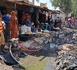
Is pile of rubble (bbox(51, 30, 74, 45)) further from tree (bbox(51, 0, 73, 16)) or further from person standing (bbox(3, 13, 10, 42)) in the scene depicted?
tree (bbox(51, 0, 73, 16))

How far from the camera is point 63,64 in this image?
10.1 metres

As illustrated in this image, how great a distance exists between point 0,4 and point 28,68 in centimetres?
594

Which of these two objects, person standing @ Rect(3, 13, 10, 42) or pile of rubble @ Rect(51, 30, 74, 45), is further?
pile of rubble @ Rect(51, 30, 74, 45)

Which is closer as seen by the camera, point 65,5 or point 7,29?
point 7,29

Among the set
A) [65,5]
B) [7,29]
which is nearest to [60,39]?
[7,29]

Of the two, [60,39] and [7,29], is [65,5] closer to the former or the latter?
[60,39]

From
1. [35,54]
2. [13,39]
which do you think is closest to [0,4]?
[13,39]

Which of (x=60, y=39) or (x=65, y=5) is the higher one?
(x=65, y=5)

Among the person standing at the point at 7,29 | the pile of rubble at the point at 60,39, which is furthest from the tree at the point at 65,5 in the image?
the person standing at the point at 7,29

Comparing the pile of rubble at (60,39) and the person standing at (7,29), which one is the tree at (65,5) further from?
the person standing at (7,29)

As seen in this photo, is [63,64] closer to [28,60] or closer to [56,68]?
[56,68]

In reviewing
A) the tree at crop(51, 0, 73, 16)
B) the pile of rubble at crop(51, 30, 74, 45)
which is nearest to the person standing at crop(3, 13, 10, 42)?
the pile of rubble at crop(51, 30, 74, 45)

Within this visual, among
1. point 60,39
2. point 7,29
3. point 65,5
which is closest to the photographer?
point 7,29

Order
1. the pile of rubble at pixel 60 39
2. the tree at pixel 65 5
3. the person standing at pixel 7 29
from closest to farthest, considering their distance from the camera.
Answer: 1. the person standing at pixel 7 29
2. the pile of rubble at pixel 60 39
3. the tree at pixel 65 5
